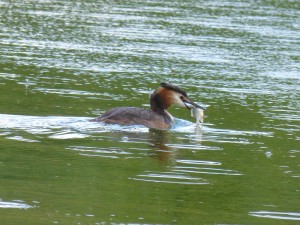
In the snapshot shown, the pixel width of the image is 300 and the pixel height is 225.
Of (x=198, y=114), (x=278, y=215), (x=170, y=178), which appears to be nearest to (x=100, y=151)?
(x=170, y=178)

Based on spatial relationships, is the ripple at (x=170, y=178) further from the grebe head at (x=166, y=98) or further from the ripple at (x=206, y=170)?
the grebe head at (x=166, y=98)

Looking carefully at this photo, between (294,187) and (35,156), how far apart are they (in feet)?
11.2

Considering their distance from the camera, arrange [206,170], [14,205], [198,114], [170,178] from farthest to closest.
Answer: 1. [198,114]
2. [206,170]
3. [170,178]
4. [14,205]

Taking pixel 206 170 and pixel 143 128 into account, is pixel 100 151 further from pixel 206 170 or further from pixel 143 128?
pixel 143 128

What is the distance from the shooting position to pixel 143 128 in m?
17.5

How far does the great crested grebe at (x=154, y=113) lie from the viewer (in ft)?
56.8

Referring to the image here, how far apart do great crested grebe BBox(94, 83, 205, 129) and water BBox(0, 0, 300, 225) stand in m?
0.18

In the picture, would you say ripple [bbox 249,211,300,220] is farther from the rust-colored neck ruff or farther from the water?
the rust-colored neck ruff

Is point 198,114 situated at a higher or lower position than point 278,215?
lower

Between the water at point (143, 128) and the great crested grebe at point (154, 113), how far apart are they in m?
0.18

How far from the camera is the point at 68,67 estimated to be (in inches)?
1003

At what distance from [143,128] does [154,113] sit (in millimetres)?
625

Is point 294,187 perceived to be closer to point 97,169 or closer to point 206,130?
point 97,169

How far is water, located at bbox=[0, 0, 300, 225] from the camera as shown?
449 inches
